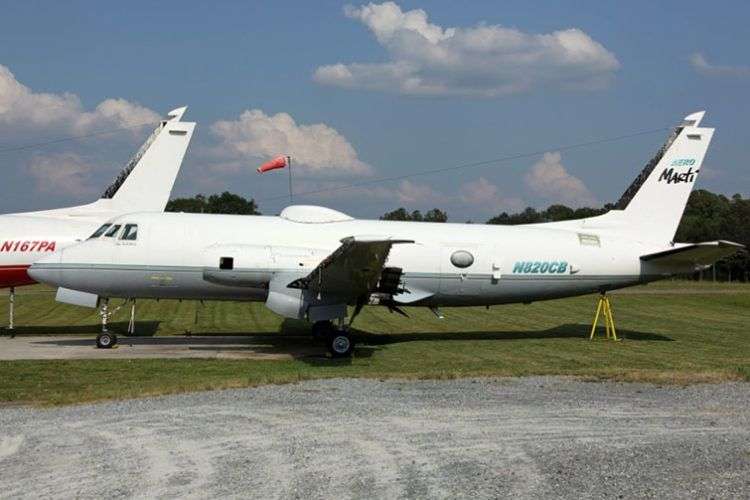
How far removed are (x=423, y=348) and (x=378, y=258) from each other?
4003 mm

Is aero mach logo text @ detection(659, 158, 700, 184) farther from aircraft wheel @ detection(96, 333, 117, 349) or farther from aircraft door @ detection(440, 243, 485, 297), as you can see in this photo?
aircraft wheel @ detection(96, 333, 117, 349)

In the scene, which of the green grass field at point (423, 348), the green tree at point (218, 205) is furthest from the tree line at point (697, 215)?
the green grass field at point (423, 348)

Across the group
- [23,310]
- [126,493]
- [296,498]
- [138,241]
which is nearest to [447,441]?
[296,498]

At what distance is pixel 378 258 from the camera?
17828mm

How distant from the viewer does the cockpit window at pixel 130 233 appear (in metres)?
20.5

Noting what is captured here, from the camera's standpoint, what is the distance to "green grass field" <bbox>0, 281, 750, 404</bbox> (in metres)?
14.7

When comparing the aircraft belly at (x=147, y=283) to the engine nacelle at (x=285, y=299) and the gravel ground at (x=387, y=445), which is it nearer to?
the engine nacelle at (x=285, y=299)

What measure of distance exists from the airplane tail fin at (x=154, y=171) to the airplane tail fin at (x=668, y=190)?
1463 centimetres

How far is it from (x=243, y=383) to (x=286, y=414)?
3.04 m

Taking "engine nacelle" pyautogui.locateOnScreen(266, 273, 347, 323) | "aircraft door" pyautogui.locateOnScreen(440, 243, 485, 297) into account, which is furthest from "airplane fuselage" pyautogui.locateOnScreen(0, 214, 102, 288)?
"aircraft door" pyautogui.locateOnScreen(440, 243, 485, 297)

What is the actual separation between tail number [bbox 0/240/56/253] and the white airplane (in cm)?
249

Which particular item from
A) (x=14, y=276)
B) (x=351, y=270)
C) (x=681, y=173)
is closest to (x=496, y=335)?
(x=681, y=173)

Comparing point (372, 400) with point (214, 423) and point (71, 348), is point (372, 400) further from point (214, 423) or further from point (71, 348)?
point (71, 348)

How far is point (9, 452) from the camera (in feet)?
28.8
